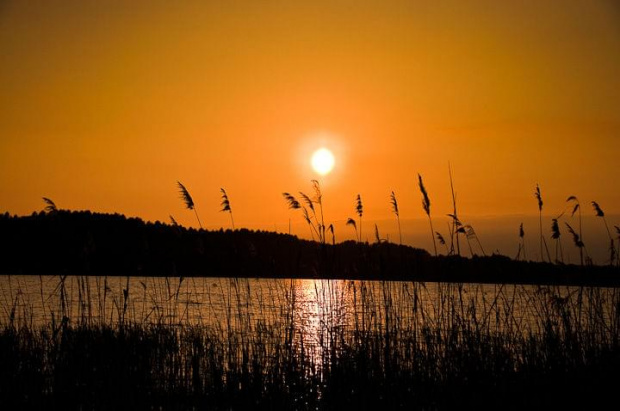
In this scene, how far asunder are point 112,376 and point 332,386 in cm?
264

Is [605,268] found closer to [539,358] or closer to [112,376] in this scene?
[539,358]

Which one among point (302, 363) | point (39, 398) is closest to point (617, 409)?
point (302, 363)

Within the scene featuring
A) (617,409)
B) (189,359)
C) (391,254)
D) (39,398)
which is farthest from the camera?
(391,254)

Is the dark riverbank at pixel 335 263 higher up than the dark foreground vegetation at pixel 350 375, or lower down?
higher up

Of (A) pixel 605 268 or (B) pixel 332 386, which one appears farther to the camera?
(A) pixel 605 268

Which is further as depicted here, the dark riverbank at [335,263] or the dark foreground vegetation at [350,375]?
the dark riverbank at [335,263]

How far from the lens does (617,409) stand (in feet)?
21.5

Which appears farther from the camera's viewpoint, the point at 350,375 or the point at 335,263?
the point at 335,263

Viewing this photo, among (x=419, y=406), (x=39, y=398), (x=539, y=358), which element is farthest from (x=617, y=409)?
(x=39, y=398)

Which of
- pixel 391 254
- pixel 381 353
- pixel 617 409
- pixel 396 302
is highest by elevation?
pixel 391 254

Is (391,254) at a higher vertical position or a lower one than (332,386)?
higher

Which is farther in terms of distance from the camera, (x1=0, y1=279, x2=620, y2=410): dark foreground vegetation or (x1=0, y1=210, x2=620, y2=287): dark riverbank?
(x1=0, y1=210, x2=620, y2=287): dark riverbank

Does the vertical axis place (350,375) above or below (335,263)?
below

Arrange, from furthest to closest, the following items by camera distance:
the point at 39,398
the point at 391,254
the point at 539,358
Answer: the point at 391,254
the point at 539,358
the point at 39,398
